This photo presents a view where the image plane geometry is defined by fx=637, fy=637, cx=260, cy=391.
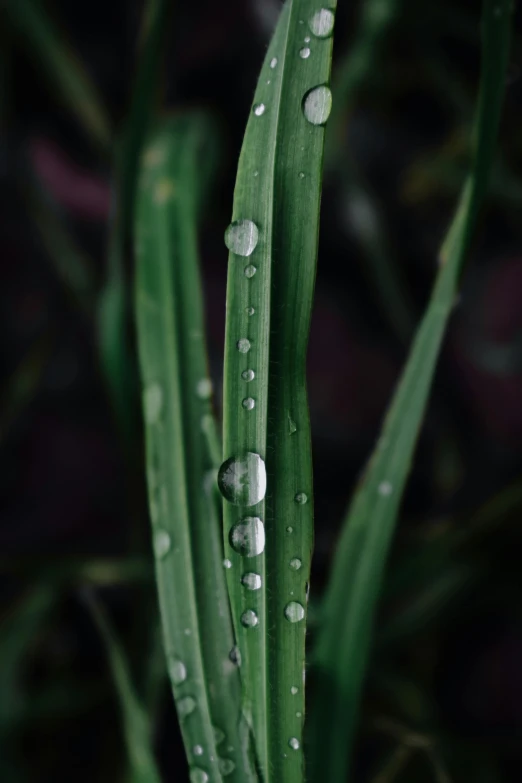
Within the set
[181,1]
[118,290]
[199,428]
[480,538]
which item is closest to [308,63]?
[199,428]

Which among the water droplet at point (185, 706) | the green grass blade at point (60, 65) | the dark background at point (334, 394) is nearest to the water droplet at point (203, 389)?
the water droplet at point (185, 706)

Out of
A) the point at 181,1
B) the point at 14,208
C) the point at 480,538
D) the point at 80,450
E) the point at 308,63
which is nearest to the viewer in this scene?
the point at 308,63

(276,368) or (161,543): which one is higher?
(276,368)

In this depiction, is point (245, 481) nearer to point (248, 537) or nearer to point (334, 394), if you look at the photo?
point (248, 537)

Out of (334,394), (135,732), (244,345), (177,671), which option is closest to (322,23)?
(244,345)

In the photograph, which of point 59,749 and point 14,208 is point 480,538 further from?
point 14,208

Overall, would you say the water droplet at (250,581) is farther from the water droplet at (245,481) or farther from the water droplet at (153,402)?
the water droplet at (153,402)

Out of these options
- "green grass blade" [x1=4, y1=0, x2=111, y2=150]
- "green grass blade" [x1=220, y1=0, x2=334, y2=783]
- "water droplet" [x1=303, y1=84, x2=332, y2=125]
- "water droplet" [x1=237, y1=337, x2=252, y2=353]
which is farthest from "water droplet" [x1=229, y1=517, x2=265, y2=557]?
"green grass blade" [x1=4, y1=0, x2=111, y2=150]
